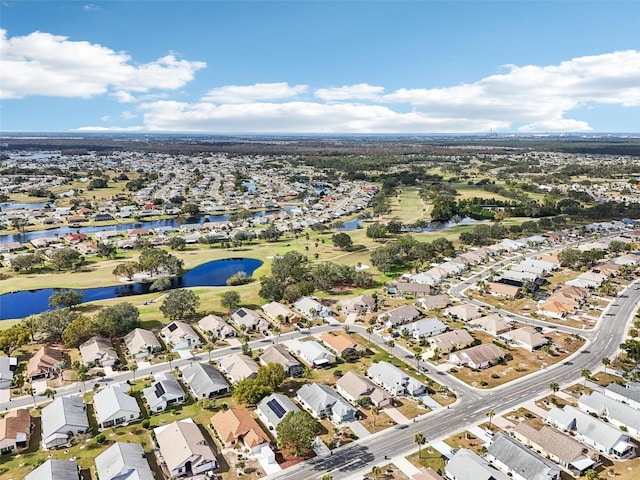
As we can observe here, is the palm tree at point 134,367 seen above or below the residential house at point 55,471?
A: below

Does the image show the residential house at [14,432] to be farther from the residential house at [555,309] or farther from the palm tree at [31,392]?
the residential house at [555,309]

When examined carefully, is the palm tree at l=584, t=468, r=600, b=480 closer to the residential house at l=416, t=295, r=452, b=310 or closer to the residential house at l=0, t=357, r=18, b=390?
the residential house at l=416, t=295, r=452, b=310

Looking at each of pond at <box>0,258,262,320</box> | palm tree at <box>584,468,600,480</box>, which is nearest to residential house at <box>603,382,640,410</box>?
palm tree at <box>584,468,600,480</box>

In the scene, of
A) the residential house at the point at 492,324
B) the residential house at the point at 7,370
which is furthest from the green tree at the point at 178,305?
the residential house at the point at 492,324

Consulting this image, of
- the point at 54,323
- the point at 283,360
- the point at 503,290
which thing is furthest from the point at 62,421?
the point at 503,290

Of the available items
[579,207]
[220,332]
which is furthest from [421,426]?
[579,207]

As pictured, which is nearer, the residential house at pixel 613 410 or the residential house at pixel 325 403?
the residential house at pixel 613 410

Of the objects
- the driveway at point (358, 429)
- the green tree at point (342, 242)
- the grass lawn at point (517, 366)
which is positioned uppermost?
the green tree at point (342, 242)
